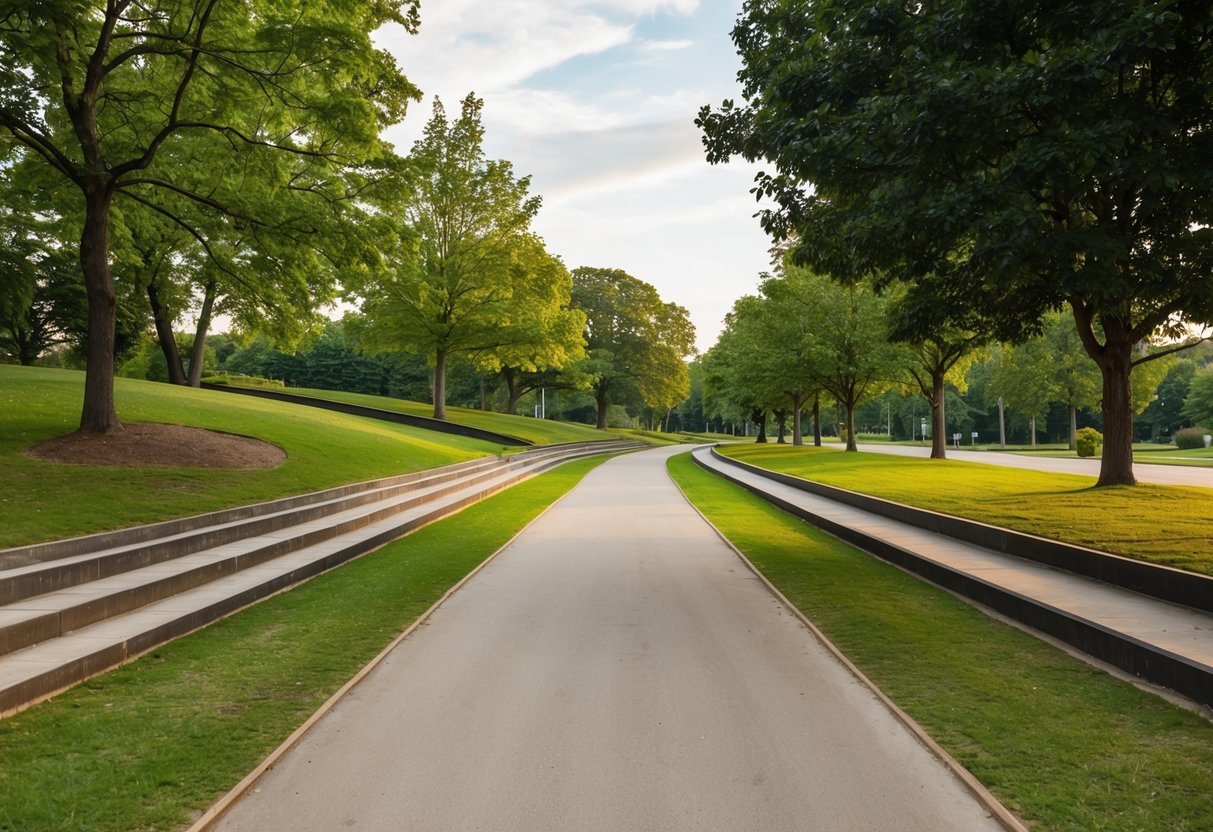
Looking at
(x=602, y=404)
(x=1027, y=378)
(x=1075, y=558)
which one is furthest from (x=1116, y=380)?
(x=602, y=404)

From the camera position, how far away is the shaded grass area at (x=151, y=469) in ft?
32.2

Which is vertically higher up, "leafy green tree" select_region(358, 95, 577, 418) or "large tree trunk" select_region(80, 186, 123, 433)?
"leafy green tree" select_region(358, 95, 577, 418)

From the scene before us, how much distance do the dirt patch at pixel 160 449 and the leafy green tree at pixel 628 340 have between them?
47133 mm

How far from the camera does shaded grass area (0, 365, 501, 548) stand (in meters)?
9.80

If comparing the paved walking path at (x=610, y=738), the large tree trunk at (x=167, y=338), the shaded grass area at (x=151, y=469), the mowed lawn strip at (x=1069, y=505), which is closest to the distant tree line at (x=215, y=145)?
the shaded grass area at (x=151, y=469)

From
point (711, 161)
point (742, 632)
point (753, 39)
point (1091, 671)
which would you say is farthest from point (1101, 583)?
point (753, 39)

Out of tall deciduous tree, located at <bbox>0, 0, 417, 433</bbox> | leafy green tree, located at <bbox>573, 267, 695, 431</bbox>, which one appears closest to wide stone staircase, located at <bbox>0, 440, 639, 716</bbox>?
tall deciduous tree, located at <bbox>0, 0, 417, 433</bbox>

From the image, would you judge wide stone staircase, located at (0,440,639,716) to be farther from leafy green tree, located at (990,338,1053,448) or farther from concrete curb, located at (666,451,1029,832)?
leafy green tree, located at (990,338,1053,448)

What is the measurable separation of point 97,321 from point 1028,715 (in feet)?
50.0

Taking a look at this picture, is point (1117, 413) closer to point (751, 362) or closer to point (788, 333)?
point (788, 333)

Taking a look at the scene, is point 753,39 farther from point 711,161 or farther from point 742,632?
point 742,632

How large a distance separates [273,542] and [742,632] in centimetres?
694

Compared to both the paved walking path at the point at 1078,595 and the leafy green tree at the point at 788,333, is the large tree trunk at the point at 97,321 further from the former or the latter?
the leafy green tree at the point at 788,333

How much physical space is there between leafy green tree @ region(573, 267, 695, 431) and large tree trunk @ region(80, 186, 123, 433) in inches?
1951
